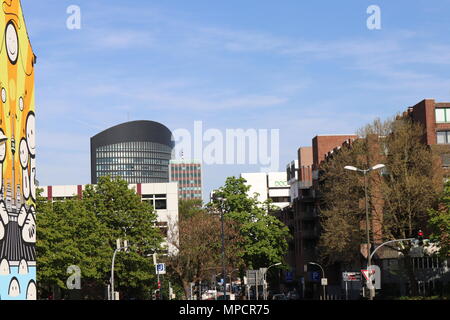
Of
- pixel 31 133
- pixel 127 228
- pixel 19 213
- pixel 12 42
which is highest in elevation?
pixel 12 42

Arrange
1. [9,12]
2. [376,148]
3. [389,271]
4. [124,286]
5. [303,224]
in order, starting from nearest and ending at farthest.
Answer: [9,12] < [376,148] < [124,286] < [389,271] < [303,224]

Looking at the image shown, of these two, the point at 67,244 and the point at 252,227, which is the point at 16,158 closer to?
the point at 67,244

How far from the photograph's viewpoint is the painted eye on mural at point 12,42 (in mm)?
43062

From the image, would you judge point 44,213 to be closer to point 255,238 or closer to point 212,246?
point 212,246

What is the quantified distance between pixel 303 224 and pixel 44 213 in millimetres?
59903

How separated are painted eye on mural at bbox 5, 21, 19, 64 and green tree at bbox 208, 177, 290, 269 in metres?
46.9

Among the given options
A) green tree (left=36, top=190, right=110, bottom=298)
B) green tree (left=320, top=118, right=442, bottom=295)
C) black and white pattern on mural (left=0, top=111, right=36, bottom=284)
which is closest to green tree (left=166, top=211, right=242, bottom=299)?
green tree (left=36, top=190, right=110, bottom=298)

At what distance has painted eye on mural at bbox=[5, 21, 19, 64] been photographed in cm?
4306

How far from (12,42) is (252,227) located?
169ft

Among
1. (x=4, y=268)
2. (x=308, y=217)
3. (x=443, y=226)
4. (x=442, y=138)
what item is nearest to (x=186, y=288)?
(x=443, y=226)

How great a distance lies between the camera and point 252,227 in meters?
Result: 90.7

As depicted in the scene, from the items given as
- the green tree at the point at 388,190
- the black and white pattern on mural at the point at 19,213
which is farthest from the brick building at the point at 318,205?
the black and white pattern on mural at the point at 19,213
